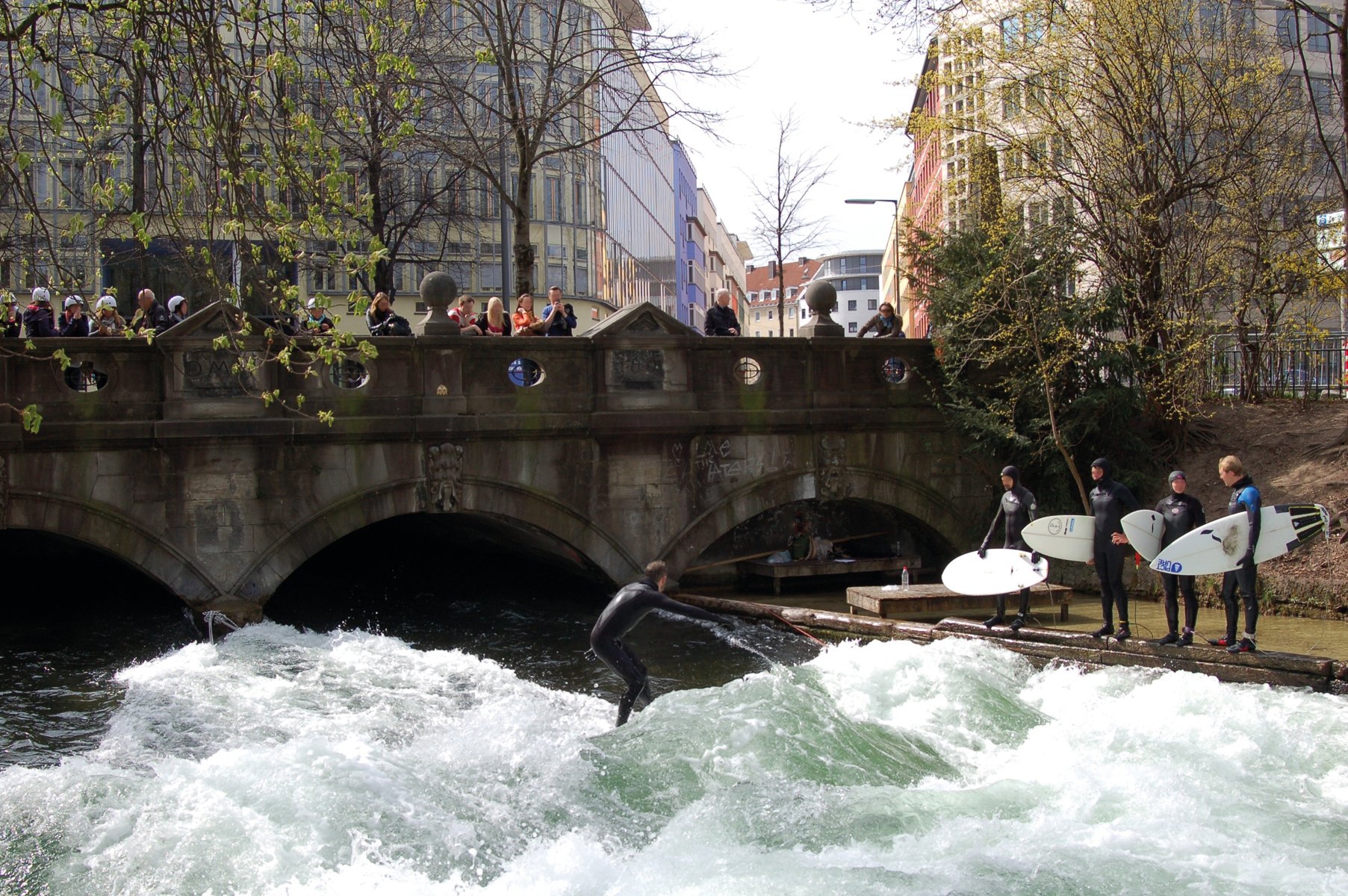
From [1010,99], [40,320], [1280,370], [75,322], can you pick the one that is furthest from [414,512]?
[1280,370]

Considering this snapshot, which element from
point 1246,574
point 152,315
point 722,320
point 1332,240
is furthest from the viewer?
point 1332,240

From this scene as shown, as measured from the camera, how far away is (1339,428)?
16.8 meters

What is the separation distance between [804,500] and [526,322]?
425 centimetres

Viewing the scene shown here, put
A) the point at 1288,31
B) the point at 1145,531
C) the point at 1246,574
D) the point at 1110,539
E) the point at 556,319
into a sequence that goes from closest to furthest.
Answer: the point at 1246,574, the point at 1145,531, the point at 1110,539, the point at 556,319, the point at 1288,31

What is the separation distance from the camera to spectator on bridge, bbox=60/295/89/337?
14.2m

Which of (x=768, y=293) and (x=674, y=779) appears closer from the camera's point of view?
(x=674, y=779)

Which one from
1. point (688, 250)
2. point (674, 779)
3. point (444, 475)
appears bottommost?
point (674, 779)

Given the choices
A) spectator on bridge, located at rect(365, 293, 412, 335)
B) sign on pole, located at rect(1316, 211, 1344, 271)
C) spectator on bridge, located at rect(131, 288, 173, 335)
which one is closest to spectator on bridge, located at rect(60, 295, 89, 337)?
spectator on bridge, located at rect(131, 288, 173, 335)

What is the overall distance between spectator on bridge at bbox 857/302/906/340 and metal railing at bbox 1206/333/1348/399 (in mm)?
4453

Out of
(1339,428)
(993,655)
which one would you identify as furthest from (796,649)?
(1339,428)

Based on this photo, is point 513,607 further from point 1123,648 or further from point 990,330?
point 1123,648

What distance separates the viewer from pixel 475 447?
1528 centimetres

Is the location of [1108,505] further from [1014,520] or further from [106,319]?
[106,319]

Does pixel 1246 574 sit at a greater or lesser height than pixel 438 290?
lesser
